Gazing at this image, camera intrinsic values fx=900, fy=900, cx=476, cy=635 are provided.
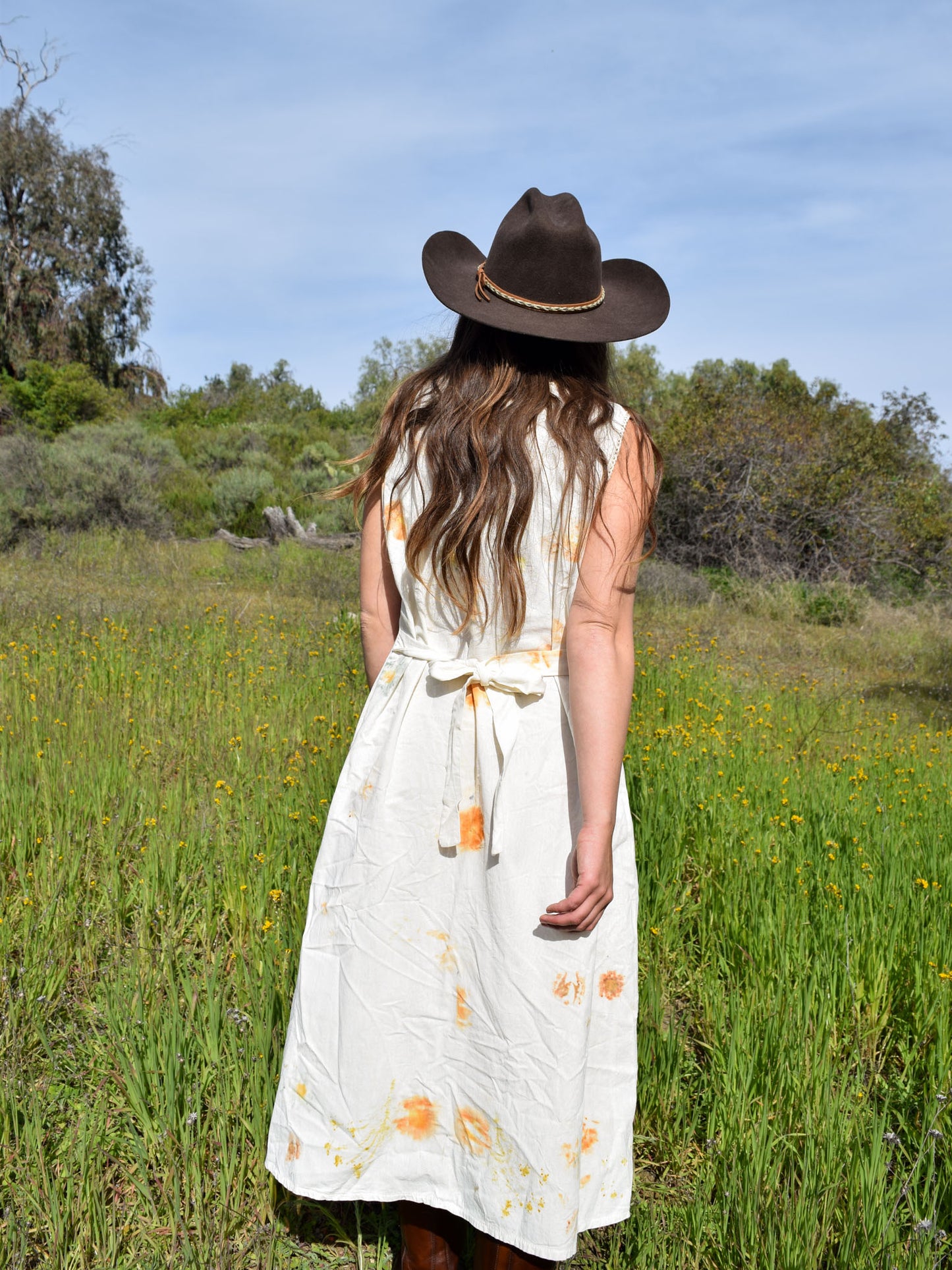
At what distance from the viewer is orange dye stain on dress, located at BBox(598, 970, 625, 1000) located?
58.2 inches

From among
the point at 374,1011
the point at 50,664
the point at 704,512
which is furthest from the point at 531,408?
the point at 704,512

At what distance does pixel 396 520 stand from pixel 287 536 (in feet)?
43.4

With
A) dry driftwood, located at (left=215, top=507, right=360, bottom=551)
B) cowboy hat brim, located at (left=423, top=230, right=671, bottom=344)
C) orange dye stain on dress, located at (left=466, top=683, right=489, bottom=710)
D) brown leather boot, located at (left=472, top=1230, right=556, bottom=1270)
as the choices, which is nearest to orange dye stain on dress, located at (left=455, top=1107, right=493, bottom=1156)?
brown leather boot, located at (left=472, top=1230, right=556, bottom=1270)

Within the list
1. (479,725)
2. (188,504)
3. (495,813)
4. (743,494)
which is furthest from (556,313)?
(188,504)

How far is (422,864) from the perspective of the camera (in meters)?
1.48

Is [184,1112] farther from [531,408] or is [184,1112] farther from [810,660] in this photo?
[810,660]

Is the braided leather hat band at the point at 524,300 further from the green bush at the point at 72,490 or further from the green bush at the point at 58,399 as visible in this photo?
the green bush at the point at 58,399

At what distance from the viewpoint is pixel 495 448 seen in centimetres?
139

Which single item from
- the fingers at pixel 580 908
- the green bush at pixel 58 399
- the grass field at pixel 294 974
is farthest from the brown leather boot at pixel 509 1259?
the green bush at pixel 58 399

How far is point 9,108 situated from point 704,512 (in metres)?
22.3

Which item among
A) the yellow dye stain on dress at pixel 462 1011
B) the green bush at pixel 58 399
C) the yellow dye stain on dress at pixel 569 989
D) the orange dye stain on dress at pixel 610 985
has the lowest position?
the yellow dye stain on dress at pixel 462 1011

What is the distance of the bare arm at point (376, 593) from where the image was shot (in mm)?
1564

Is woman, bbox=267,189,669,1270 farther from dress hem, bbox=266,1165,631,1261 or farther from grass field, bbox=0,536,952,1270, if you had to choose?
grass field, bbox=0,536,952,1270

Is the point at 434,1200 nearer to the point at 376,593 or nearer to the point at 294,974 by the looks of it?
the point at 294,974
